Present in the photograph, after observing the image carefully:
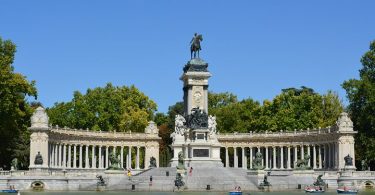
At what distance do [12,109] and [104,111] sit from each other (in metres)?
27.8

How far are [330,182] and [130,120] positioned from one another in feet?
143

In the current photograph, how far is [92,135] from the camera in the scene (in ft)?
311

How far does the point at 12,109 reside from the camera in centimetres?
8125

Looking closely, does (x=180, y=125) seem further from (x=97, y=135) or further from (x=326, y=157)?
(x=326, y=157)

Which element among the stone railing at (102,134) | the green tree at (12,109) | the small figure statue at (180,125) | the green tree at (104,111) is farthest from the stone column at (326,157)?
the green tree at (12,109)

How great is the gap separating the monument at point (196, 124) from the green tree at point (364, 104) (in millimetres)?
19623

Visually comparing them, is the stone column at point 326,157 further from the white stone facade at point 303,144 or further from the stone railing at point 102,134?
the stone railing at point 102,134

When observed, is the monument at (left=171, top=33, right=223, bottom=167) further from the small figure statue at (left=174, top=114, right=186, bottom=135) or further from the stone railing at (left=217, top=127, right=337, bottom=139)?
the stone railing at (left=217, top=127, right=337, bottom=139)

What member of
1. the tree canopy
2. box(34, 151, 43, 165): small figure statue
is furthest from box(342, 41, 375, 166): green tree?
box(34, 151, 43, 165): small figure statue

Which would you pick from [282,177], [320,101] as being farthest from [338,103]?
[282,177]

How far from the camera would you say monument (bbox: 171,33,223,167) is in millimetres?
80500

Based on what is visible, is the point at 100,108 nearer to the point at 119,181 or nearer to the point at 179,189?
the point at 119,181

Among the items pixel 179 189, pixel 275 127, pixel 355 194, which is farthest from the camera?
pixel 275 127

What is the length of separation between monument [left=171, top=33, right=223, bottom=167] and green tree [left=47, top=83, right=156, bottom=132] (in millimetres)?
20999
